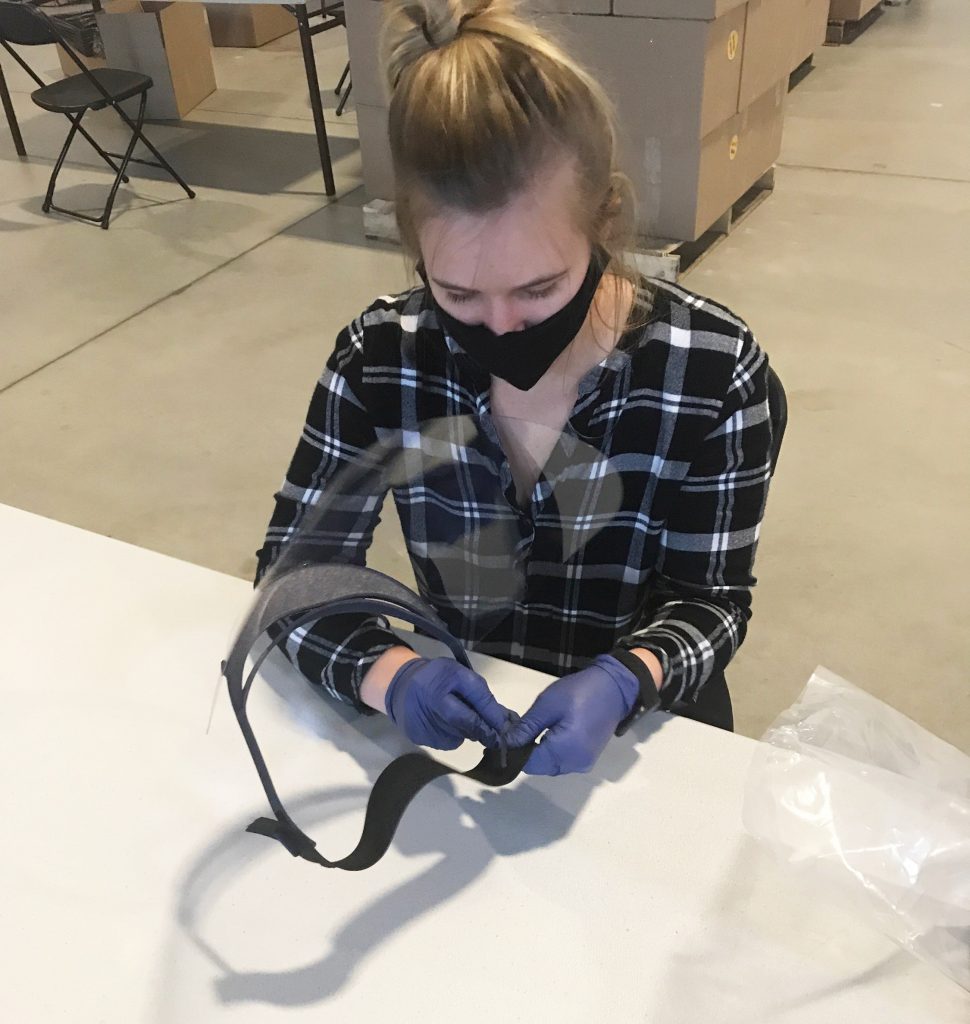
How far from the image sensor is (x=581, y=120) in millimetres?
739

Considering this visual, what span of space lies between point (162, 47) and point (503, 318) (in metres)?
4.02

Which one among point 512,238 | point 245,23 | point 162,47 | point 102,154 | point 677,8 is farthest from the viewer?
point 245,23

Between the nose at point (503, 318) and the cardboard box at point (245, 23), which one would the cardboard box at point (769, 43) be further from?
the cardboard box at point (245, 23)

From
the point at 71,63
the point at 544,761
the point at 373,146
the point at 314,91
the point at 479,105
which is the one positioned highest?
the point at 479,105

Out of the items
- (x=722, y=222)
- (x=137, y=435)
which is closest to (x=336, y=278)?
(x=137, y=435)

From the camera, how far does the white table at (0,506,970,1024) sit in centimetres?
60

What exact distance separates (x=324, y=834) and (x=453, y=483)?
1.17 feet

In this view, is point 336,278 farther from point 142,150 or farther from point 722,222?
point 142,150

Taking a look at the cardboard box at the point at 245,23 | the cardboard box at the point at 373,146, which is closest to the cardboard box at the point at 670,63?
the cardboard box at the point at 373,146

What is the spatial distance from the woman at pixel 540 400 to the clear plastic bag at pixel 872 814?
123 millimetres

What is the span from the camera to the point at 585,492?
0.91m

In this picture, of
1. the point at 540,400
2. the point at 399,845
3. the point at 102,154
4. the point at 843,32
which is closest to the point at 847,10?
the point at 843,32

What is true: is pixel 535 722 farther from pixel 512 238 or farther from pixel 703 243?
pixel 703 243

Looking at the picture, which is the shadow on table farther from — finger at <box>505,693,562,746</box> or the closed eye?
the closed eye
